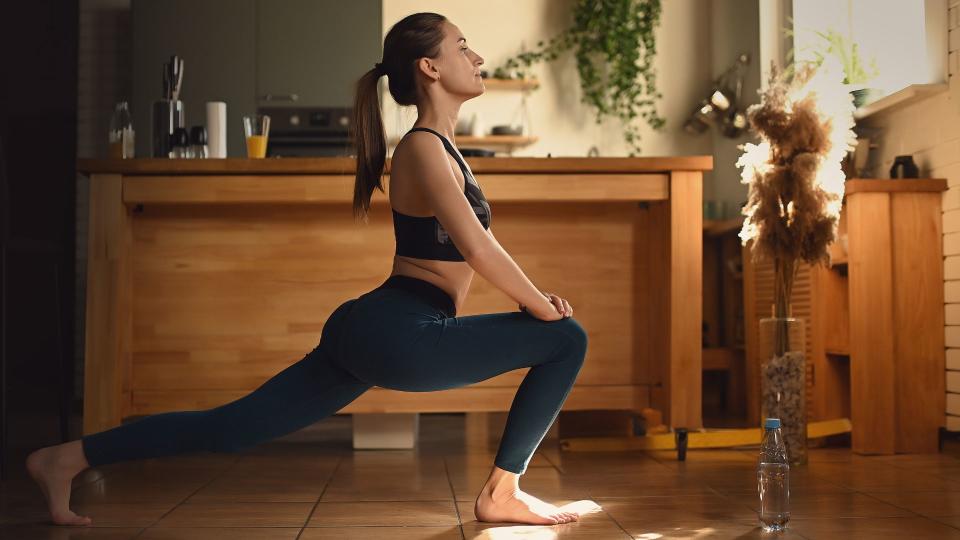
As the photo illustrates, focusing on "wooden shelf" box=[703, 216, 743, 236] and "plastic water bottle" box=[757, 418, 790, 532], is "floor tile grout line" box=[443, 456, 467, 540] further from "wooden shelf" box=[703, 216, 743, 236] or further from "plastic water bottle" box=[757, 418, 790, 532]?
A: "wooden shelf" box=[703, 216, 743, 236]

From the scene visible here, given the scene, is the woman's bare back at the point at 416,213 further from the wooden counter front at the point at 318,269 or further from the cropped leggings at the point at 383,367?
the wooden counter front at the point at 318,269

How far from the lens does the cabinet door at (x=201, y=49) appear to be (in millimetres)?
5867

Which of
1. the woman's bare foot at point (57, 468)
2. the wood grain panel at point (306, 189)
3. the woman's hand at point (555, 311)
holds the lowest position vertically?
the woman's bare foot at point (57, 468)

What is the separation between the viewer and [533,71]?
6238 millimetres

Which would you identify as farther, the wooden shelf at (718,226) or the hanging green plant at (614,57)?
the hanging green plant at (614,57)

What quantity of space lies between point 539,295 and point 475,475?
1.07m

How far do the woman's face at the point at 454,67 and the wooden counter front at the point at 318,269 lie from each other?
3.67 ft

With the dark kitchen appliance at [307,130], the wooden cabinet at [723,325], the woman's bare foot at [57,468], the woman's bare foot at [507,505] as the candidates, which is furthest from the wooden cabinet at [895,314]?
the dark kitchen appliance at [307,130]

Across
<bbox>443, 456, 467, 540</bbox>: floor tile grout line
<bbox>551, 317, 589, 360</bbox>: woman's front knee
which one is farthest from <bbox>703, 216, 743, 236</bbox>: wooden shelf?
<bbox>551, 317, 589, 360</bbox>: woman's front knee

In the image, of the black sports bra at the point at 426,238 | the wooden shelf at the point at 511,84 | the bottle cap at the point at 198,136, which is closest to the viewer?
the black sports bra at the point at 426,238

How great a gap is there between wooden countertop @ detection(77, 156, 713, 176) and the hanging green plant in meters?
2.80

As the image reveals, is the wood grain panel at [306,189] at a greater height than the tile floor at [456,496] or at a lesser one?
greater

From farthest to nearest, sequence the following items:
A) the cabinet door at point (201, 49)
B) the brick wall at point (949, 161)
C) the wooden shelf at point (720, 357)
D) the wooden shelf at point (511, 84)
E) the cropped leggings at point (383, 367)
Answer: the wooden shelf at point (511, 84) → the cabinet door at point (201, 49) → the wooden shelf at point (720, 357) → the brick wall at point (949, 161) → the cropped leggings at point (383, 367)

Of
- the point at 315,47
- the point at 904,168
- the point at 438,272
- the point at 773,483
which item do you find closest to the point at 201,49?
the point at 315,47
